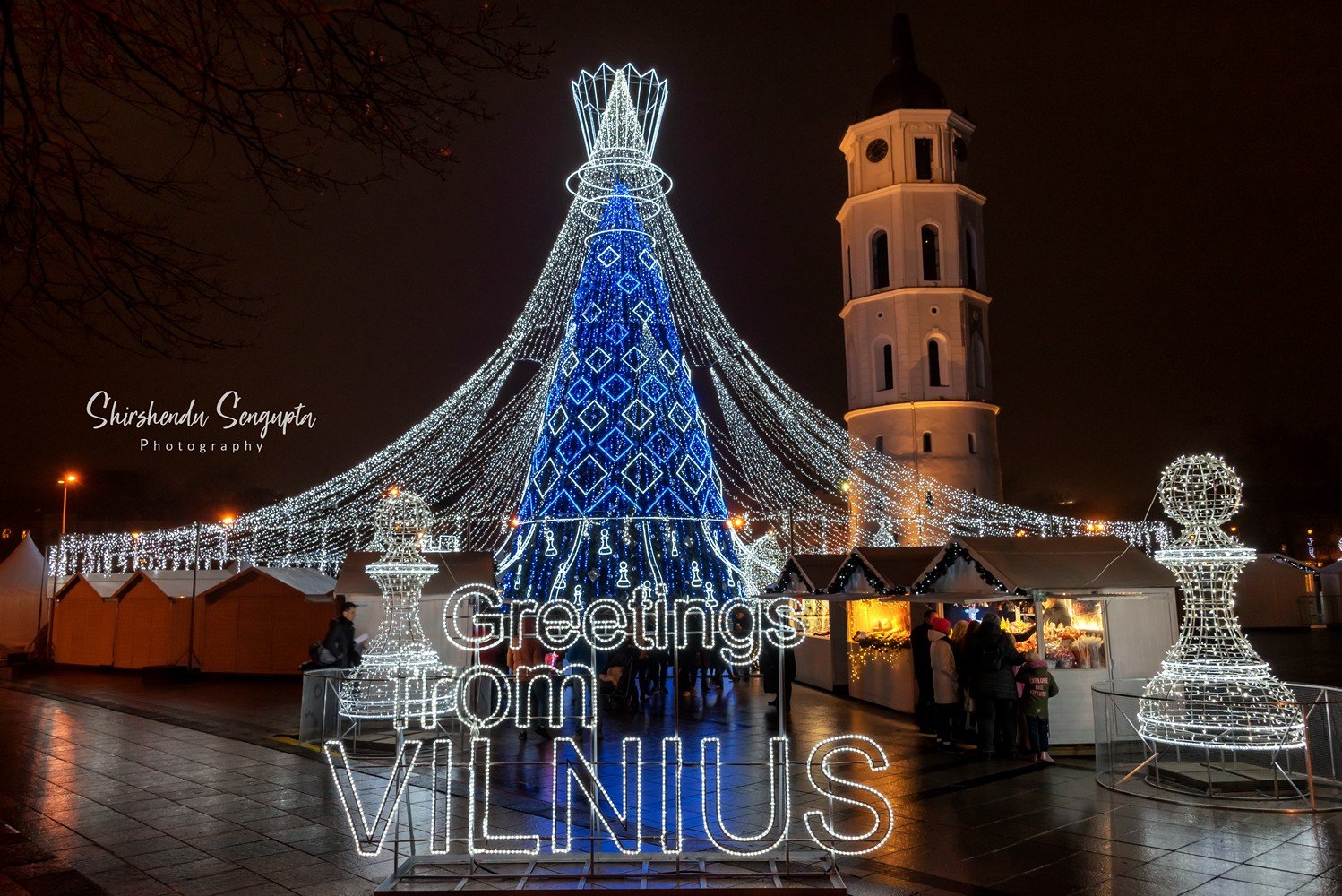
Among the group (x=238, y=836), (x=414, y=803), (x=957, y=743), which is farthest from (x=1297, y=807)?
(x=238, y=836)

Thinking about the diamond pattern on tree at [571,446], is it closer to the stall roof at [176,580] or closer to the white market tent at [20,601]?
the stall roof at [176,580]

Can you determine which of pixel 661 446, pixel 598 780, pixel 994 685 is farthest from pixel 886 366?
pixel 598 780

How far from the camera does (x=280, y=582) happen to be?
1864 cm

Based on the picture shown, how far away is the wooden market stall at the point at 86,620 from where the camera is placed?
21.2 m

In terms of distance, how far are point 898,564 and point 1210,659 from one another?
5.34 meters

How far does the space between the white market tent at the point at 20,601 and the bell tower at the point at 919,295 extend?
2988cm

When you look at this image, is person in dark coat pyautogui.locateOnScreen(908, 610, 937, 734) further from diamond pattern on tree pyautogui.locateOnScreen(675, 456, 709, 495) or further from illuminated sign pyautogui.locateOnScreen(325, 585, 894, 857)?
diamond pattern on tree pyautogui.locateOnScreen(675, 456, 709, 495)

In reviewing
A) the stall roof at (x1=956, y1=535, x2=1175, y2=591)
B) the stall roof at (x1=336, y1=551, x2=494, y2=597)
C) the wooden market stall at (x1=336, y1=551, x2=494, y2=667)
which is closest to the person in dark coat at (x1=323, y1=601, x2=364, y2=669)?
the wooden market stall at (x1=336, y1=551, x2=494, y2=667)

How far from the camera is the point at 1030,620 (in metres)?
11.7

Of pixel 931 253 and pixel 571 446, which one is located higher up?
pixel 931 253

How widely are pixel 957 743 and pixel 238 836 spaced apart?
290 inches

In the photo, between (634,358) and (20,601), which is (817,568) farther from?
(20,601)

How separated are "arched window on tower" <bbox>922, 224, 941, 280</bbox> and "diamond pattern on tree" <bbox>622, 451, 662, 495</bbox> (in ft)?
93.0

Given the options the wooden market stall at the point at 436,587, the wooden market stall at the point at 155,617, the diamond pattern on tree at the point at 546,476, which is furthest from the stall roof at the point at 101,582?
the diamond pattern on tree at the point at 546,476
